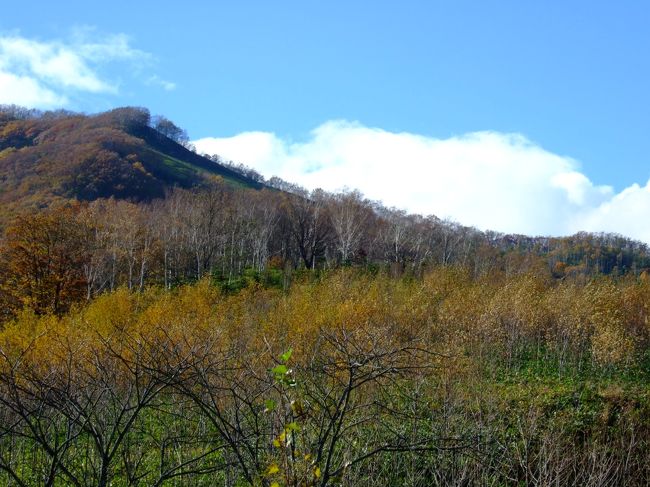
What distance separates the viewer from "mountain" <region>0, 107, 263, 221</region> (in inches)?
3145

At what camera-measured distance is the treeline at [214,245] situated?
35438 millimetres

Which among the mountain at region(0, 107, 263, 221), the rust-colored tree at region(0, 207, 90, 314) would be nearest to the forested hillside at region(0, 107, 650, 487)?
the rust-colored tree at region(0, 207, 90, 314)

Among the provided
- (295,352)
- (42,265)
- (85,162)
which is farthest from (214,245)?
(85,162)

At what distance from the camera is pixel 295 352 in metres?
17.9

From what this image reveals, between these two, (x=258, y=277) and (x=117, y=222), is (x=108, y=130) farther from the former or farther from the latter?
(x=258, y=277)

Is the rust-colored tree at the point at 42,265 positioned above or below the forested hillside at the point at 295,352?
below

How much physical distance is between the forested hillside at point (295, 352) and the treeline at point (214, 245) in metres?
0.23

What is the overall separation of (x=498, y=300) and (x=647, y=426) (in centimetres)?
Result: 1042

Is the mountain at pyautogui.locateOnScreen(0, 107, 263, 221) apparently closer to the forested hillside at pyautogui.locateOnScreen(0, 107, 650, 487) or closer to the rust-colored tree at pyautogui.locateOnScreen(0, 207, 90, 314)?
the forested hillside at pyautogui.locateOnScreen(0, 107, 650, 487)

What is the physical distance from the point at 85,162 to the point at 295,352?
3176 inches

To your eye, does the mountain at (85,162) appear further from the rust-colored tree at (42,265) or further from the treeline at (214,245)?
the rust-colored tree at (42,265)

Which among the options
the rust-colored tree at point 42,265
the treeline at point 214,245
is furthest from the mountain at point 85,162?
the rust-colored tree at point 42,265

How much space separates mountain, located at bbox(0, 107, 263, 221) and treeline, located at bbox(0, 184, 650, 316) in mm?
14836

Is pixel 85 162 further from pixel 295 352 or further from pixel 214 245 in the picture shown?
pixel 295 352
